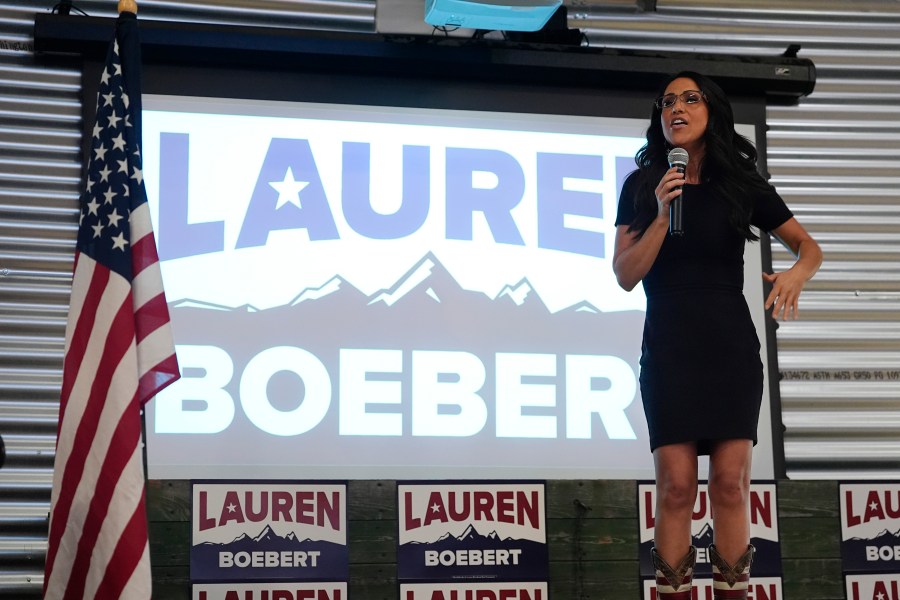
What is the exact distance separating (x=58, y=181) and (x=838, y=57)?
3.74 meters

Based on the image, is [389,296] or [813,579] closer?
[813,579]

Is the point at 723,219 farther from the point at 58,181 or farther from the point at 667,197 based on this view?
the point at 58,181

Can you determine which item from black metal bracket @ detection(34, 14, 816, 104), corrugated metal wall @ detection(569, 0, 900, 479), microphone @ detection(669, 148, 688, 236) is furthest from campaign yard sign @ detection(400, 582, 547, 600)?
black metal bracket @ detection(34, 14, 816, 104)

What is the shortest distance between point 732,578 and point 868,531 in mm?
1379

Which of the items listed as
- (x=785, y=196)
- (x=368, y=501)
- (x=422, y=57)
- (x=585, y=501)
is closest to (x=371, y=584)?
(x=368, y=501)

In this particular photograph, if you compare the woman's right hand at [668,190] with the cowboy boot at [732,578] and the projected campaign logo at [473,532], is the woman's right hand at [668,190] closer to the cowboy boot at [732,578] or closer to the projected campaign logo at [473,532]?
the cowboy boot at [732,578]

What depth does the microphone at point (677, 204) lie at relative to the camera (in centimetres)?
254

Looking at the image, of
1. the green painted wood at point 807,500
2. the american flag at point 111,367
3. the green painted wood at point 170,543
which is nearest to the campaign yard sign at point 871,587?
the green painted wood at point 807,500

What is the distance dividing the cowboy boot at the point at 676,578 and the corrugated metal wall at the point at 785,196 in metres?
2.53

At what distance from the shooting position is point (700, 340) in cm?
268

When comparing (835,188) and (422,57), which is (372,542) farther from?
(835,188)

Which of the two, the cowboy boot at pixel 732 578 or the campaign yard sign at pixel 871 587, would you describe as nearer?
the cowboy boot at pixel 732 578

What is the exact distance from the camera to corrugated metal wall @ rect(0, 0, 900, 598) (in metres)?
4.41

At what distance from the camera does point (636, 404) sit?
4.70 metres
